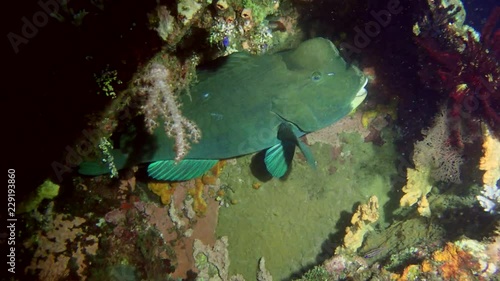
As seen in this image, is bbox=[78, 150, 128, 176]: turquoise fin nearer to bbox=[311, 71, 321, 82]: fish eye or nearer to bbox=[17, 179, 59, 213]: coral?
bbox=[17, 179, 59, 213]: coral

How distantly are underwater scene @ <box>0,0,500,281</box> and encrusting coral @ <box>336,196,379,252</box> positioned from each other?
2 centimetres

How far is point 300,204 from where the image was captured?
197 inches

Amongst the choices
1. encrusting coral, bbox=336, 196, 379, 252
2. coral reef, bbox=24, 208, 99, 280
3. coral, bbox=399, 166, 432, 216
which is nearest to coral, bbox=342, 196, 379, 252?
encrusting coral, bbox=336, 196, 379, 252

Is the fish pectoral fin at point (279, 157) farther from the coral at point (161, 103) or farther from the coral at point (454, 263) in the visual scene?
the coral at point (454, 263)

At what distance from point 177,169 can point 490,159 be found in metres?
3.96

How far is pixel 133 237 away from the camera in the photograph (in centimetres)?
378

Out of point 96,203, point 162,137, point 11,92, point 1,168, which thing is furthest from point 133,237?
point 11,92

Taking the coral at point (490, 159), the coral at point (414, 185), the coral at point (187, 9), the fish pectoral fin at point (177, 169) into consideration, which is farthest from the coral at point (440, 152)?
the coral at point (187, 9)

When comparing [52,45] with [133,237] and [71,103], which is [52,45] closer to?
[71,103]

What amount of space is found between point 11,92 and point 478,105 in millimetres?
5221

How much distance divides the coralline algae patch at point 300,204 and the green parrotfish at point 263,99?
1273mm

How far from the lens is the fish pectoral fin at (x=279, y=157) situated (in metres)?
3.76

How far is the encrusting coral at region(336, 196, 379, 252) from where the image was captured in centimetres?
480

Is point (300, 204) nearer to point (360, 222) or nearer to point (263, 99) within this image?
point (360, 222)
